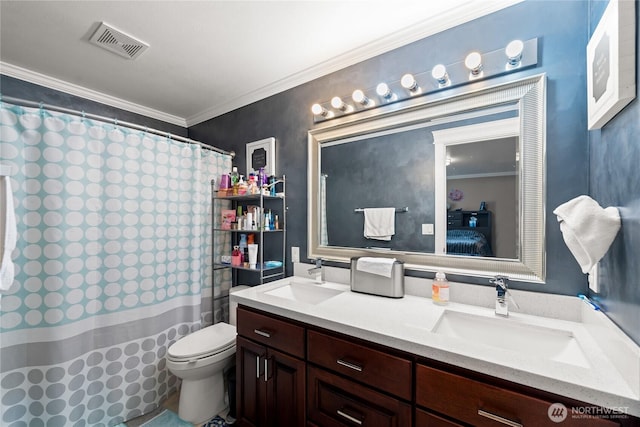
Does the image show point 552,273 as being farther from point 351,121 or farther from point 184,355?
point 184,355

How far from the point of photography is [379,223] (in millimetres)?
1582

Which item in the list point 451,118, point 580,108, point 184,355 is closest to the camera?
point 580,108

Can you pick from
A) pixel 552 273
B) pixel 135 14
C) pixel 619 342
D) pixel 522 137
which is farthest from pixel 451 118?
pixel 135 14

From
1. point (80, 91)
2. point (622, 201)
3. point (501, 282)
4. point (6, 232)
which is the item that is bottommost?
point (501, 282)

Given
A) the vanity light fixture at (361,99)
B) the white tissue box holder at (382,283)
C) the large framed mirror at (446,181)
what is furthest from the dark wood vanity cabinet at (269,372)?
the vanity light fixture at (361,99)

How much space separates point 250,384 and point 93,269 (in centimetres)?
119

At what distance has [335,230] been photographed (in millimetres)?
1756

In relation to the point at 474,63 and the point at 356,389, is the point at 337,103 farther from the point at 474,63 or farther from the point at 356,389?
the point at 356,389

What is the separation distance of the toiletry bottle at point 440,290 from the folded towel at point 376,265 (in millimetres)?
228

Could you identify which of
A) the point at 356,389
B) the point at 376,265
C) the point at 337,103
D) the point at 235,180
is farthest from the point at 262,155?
the point at 356,389

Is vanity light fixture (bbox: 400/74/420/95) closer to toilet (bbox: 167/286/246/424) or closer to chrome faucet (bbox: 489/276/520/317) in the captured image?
chrome faucet (bbox: 489/276/520/317)

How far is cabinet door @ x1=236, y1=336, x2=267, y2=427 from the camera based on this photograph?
1.32m

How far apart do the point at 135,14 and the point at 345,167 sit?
1.44 meters

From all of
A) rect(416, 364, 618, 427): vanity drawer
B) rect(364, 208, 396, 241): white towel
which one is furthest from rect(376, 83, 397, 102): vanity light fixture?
rect(416, 364, 618, 427): vanity drawer
